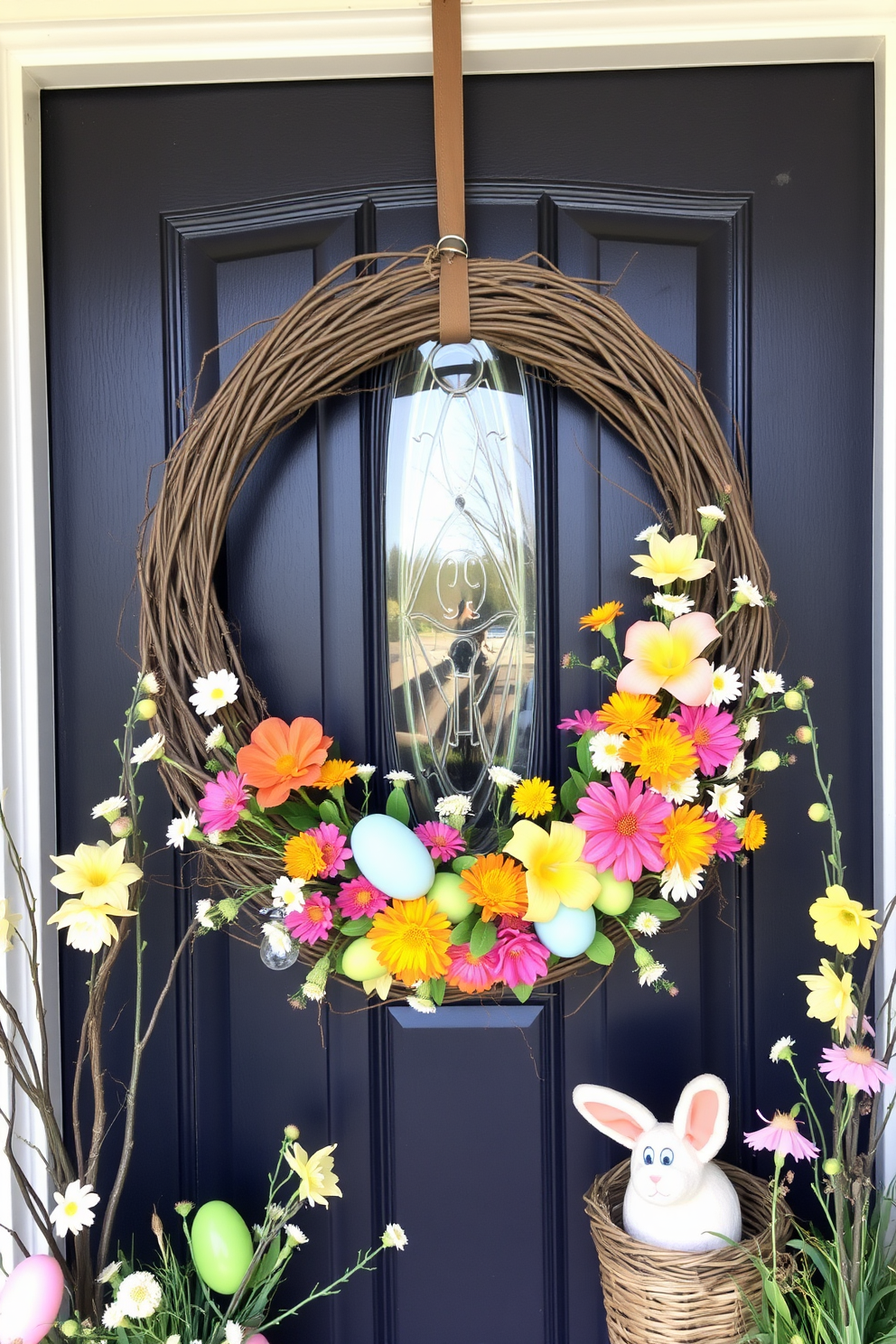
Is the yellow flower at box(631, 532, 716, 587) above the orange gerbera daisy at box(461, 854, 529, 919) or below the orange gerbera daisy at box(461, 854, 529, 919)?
above

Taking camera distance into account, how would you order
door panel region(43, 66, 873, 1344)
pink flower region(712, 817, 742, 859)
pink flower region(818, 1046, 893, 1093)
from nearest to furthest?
pink flower region(818, 1046, 893, 1093), pink flower region(712, 817, 742, 859), door panel region(43, 66, 873, 1344)

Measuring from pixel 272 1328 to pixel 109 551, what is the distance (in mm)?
1037

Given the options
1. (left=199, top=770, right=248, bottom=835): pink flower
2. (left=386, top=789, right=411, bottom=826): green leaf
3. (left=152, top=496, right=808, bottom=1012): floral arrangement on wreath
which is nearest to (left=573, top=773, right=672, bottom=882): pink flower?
(left=152, top=496, right=808, bottom=1012): floral arrangement on wreath

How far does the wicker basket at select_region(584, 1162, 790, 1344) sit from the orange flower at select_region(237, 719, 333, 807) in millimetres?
592

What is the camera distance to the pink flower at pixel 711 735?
3.22 ft

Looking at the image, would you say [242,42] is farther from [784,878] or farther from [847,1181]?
[847,1181]

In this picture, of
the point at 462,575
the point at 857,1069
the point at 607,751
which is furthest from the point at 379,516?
the point at 857,1069

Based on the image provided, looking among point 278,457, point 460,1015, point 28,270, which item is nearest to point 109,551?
point 278,457

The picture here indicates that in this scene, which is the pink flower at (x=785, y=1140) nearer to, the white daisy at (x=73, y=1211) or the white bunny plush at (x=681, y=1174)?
the white bunny plush at (x=681, y=1174)

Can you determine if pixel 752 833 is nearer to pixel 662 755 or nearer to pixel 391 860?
pixel 662 755

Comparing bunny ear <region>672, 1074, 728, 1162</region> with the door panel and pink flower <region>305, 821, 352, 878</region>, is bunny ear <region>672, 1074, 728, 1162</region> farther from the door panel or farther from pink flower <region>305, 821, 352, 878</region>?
pink flower <region>305, 821, 352, 878</region>

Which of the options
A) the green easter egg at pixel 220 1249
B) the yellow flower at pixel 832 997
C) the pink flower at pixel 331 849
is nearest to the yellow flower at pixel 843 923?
the yellow flower at pixel 832 997

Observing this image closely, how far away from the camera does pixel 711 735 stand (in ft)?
3.24

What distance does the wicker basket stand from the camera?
0.96m
